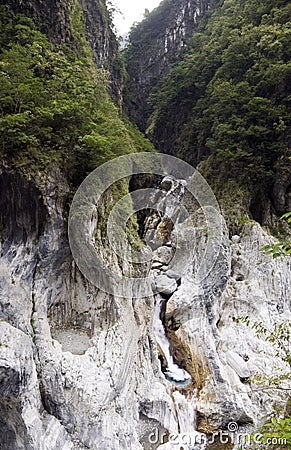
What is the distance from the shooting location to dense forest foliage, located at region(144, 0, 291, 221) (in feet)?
56.5

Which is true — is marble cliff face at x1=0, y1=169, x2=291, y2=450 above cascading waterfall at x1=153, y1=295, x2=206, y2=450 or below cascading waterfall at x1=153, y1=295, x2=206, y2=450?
above

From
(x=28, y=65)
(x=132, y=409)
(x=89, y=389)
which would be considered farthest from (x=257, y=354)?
(x=28, y=65)

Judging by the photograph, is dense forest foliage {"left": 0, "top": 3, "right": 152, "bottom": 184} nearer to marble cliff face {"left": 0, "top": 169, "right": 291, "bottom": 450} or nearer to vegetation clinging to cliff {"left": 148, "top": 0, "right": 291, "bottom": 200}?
marble cliff face {"left": 0, "top": 169, "right": 291, "bottom": 450}

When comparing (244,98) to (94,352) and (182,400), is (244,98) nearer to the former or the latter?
(182,400)

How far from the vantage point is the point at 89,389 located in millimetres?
7480

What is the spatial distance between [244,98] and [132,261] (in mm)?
11580

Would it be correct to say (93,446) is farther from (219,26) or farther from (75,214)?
(219,26)

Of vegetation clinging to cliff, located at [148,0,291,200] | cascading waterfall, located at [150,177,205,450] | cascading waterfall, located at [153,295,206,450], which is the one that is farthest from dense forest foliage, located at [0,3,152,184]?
vegetation clinging to cliff, located at [148,0,291,200]

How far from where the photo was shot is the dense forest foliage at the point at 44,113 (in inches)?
311

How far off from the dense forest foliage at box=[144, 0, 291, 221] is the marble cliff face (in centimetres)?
690

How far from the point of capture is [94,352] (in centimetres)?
816

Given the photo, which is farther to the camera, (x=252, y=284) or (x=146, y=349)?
(x=252, y=284)

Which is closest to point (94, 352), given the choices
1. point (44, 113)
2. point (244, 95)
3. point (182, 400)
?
point (182, 400)

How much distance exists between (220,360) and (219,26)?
67.9 ft
